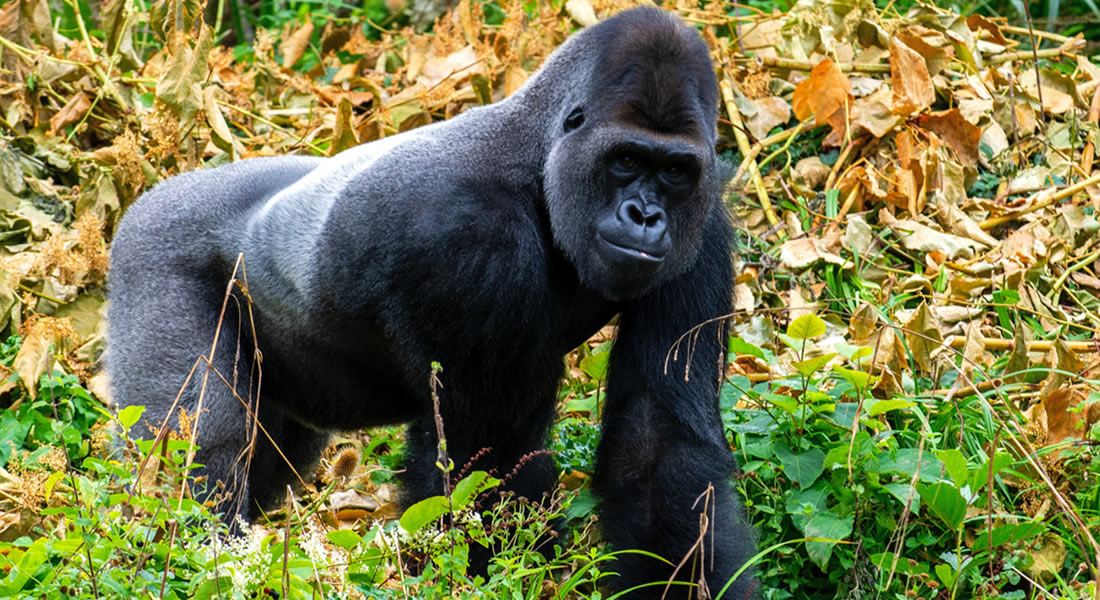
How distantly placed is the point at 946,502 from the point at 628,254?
3.43ft

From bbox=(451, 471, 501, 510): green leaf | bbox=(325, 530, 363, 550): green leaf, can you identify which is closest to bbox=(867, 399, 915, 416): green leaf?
bbox=(451, 471, 501, 510): green leaf

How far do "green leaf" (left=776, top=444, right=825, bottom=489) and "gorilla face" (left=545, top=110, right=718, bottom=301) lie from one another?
25.2 inches

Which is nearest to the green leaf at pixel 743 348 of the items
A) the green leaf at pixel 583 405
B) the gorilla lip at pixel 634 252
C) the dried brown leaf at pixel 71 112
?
the green leaf at pixel 583 405

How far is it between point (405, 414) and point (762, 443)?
3.58ft

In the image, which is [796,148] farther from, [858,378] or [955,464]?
[955,464]

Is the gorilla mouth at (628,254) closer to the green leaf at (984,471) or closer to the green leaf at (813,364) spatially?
the green leaf at (813,364)

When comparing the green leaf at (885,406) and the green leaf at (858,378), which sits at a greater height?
the green leaf at (858,378)

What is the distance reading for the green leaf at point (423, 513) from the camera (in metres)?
2.40

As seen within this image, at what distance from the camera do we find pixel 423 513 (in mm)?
2418

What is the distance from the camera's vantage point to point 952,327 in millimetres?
4453

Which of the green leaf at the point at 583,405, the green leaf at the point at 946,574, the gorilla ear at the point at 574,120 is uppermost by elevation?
the gorilla ear at the point at 574,120

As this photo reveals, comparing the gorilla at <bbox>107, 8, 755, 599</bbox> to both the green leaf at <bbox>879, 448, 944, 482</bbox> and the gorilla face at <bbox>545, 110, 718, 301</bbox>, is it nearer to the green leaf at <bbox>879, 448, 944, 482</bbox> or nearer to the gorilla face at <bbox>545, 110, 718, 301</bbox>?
the gorilla face at <bbox>545, 110, 718, 301</bbox>

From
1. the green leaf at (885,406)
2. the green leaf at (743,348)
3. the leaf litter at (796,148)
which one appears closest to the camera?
the green leaf at (885,406)

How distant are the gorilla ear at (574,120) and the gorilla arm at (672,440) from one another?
0.48m
